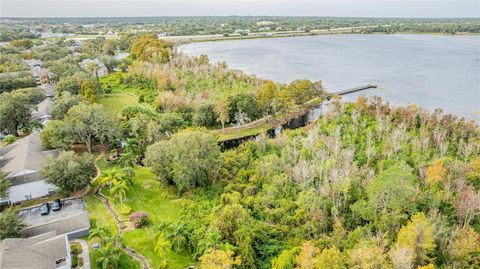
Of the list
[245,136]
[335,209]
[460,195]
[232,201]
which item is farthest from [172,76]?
[460,195]

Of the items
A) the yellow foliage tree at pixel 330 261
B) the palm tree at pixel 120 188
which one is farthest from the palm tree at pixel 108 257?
the yellow foliage tree at pixel 330 261

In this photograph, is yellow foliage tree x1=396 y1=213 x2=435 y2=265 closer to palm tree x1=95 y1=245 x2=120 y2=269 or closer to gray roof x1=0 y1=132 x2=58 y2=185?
palm tree x1=95 y1=245 x2=120 y2=269

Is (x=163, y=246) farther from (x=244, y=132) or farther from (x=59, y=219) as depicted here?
(x=244, y=132)

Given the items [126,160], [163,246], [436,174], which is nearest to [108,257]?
[163,246]

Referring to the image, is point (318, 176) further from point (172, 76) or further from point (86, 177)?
point (172, 76)

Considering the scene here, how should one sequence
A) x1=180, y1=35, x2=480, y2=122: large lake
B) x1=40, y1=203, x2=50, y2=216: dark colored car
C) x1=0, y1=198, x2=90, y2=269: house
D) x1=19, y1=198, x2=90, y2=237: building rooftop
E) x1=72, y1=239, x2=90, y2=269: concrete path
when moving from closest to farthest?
x1=0, y1=198, x2=90, y2=269: house
x1=72, y1=239, x2=90, y2=269: concrete path
x1=19, y1=198, x2=90, y2=237: building rooftop
x1=40, y1=203, x2=50, y2=216: dark colored car
x1=180, y1=35, x2=480, y2=122: large lake

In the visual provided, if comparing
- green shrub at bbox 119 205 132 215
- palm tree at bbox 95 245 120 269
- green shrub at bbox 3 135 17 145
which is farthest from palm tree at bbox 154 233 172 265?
green shrub at bbox 3 135 17 145
